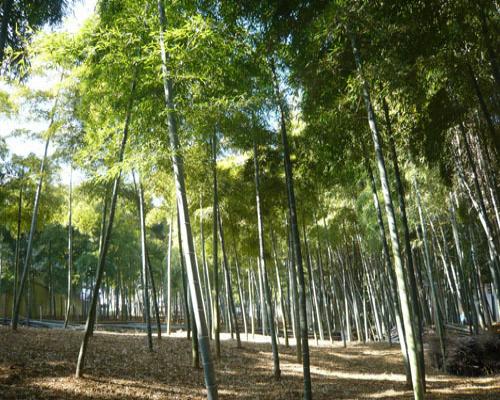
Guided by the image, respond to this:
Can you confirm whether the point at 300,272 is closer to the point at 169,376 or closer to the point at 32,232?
the point at 169,376

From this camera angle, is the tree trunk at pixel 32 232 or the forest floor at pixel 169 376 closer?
the forest floor at pixel 169 376

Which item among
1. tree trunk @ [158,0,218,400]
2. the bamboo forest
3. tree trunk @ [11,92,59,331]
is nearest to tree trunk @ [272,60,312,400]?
the bamboo forest

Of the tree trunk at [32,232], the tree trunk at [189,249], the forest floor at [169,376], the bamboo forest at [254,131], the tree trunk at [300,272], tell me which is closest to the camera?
the tree trunk at [189,249]

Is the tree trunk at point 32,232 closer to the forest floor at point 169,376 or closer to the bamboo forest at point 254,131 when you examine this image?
the bamboo forest at point 254,131

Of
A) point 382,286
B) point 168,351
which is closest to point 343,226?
point 382,286

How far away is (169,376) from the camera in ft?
19.3

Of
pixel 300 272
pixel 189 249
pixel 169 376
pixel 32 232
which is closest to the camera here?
pixel 189 249

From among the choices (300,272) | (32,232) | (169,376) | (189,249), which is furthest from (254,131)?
(32,232)

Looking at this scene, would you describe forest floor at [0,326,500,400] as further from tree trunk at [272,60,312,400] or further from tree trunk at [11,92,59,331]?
tree trunk at [272,60,312,400]

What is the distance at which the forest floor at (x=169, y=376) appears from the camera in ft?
15.4

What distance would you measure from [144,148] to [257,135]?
2386 millimetres

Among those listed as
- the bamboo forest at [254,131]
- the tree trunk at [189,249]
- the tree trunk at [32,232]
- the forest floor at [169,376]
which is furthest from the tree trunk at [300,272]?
the tree trunk at [32,232]

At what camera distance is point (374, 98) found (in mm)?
5320

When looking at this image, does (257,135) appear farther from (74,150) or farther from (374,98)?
(74,150)
